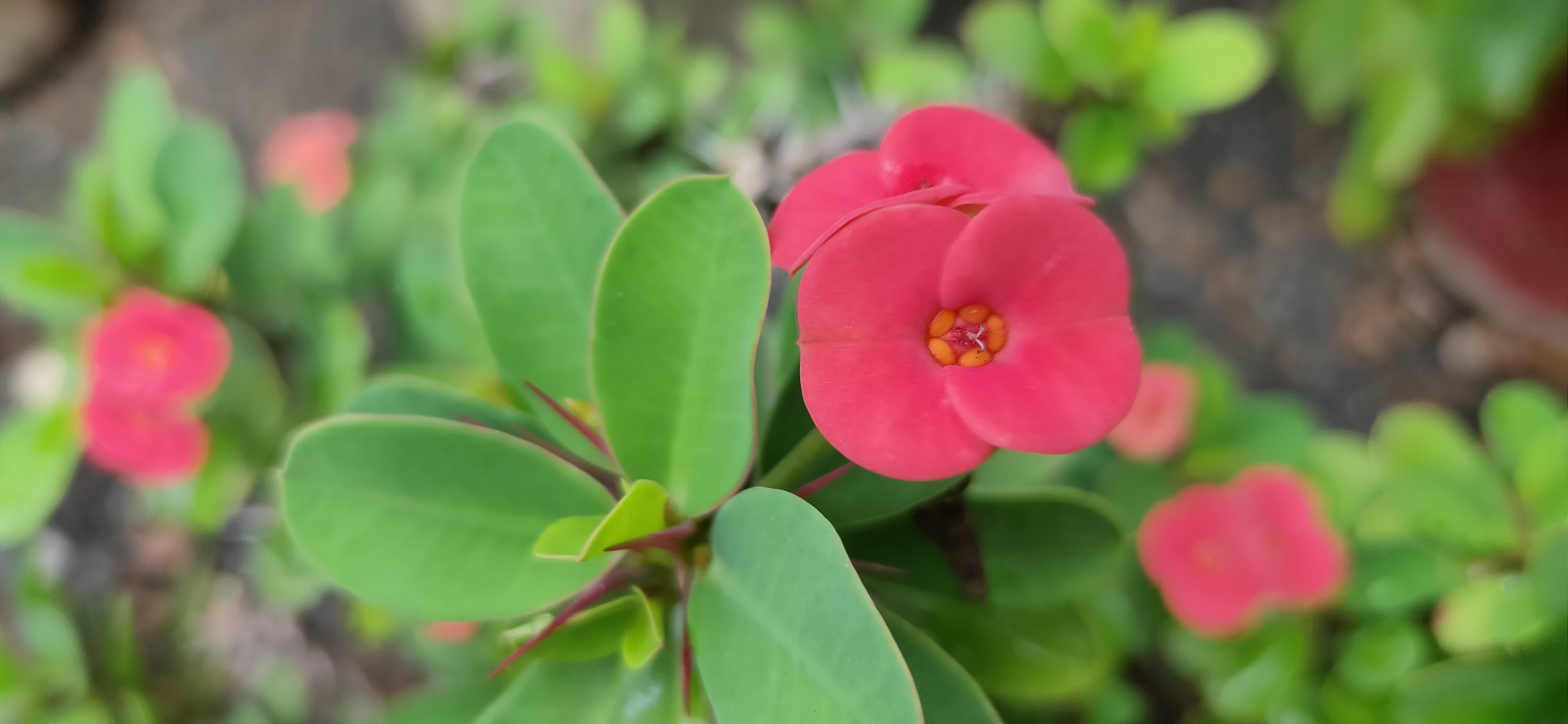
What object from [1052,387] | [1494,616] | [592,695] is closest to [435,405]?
[592,695]

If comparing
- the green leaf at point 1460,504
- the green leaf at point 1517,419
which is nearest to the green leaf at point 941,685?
the green leaf at point 1460,504

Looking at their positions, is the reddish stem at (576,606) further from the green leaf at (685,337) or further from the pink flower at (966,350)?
the pink flower at (966,350)

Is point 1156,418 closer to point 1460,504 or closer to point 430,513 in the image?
point 1460,504

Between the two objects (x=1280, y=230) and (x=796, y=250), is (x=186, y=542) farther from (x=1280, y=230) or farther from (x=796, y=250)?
(x=1280, y=230)

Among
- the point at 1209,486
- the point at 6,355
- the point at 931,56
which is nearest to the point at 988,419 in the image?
the point at 1209,486

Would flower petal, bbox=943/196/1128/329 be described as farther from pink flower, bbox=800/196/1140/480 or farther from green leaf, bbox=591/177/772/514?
green leaf, bbox=591/177/772/514
